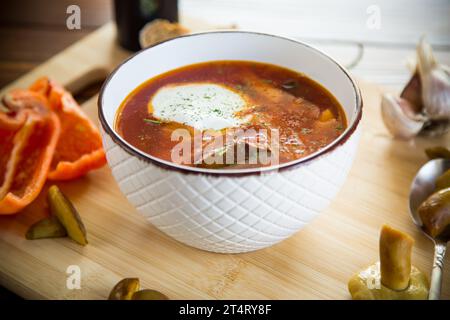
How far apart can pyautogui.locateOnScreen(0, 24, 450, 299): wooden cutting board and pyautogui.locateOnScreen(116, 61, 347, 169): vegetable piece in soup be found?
269 mm

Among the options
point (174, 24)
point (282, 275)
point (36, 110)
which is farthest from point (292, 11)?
point (282, 275)

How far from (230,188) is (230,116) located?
342 mm

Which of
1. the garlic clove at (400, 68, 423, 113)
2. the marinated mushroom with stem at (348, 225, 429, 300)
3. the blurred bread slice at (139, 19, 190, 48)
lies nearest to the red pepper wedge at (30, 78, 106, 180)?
the blurred bread slice at (139, 19, 190, 48)

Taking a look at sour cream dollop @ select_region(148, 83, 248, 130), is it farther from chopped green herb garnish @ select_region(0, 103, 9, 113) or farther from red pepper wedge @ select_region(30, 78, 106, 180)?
chopped green herb garnish @ select_region(0, 103, 9, 113)

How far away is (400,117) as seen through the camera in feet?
6.39

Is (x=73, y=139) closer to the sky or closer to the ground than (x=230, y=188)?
closer to the ground

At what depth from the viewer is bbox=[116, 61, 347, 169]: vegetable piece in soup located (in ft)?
4.82

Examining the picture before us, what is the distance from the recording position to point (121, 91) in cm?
168

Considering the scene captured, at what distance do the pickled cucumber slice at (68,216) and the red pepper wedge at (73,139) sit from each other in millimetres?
163

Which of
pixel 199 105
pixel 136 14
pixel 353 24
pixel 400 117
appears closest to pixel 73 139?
pixel 199 105

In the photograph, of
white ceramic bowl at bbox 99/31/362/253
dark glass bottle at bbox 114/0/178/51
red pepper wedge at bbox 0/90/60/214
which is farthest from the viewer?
dark glass bottle at bbox 114/0/178/51

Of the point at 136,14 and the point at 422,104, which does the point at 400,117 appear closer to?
the point at 422,104

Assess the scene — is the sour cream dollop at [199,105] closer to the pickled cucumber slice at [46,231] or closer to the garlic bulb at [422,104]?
the pickled cucumber slice at [46,231]
